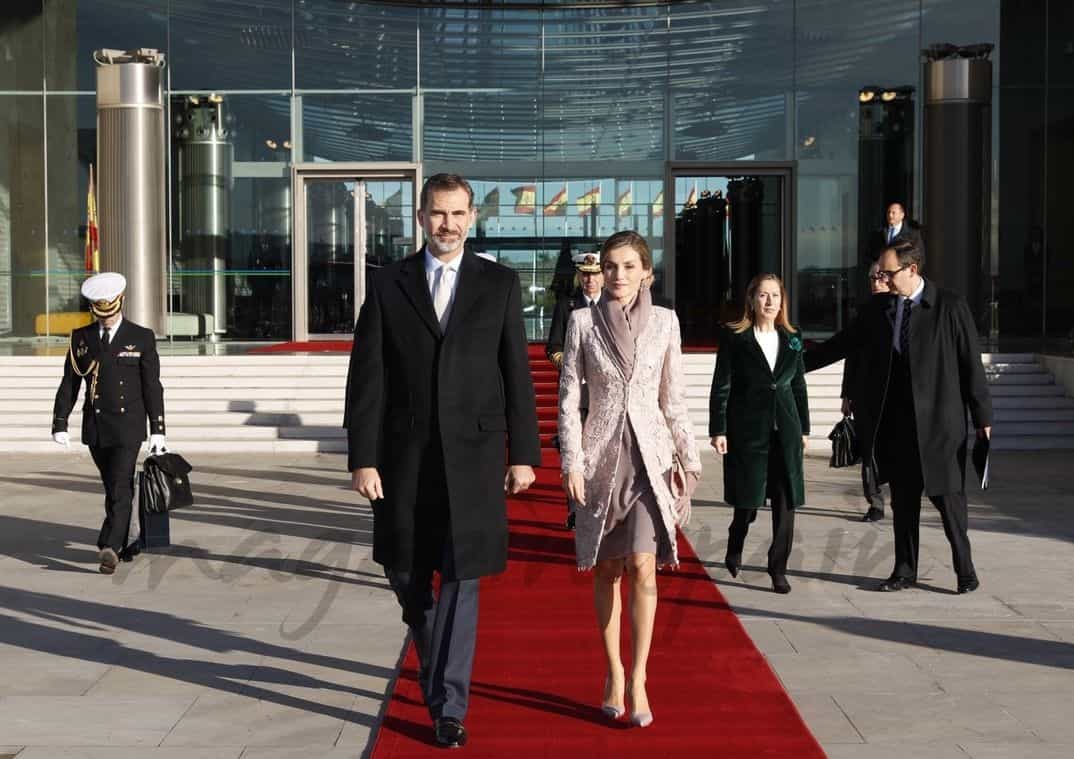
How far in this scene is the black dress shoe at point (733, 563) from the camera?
7855 millimetres

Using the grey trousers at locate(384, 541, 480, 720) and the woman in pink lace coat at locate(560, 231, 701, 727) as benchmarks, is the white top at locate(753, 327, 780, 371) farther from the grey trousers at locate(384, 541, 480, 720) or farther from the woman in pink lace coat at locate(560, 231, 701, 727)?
the grey trousers at locate(384, 541, 480, 720)

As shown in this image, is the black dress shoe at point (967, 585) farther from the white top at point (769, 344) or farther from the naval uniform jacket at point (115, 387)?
the naval uniform jacket at point (115, 387)

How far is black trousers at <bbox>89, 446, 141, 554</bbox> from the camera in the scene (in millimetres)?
8148

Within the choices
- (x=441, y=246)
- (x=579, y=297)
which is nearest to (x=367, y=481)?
(x=441, y=246)

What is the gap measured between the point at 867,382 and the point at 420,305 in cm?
360

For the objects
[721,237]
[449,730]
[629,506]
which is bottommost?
[449,730]

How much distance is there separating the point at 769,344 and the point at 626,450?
107 inches

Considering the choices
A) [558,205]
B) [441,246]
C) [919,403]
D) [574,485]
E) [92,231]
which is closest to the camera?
[441,246]

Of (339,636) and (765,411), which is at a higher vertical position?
(765,411)

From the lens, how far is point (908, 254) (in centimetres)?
748

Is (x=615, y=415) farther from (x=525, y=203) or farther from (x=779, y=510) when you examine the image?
(x=525, y=203)

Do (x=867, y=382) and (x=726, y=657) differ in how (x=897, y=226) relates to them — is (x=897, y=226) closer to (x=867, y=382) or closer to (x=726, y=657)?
(x=867, y=382)

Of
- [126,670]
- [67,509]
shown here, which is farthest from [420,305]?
[67,509]

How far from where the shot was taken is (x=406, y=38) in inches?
952
